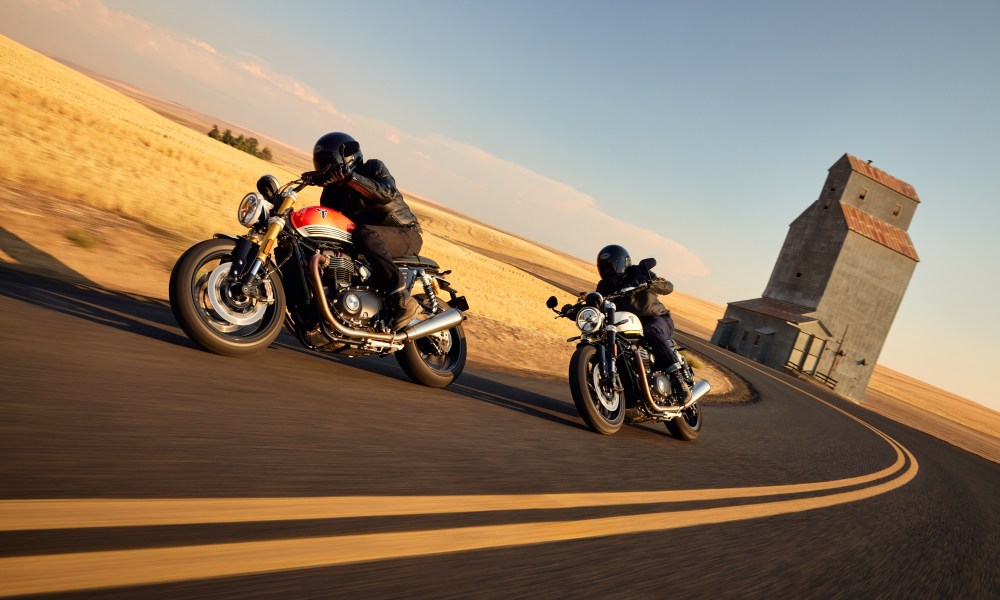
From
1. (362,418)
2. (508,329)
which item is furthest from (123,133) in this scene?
(362,418)

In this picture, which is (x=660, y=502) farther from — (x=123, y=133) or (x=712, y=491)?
(x=123, y=133)

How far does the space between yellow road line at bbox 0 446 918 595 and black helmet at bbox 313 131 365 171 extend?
3409 mm

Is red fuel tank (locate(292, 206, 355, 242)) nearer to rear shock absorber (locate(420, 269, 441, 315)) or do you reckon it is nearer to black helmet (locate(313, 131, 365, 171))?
black helmet (locate(313, 131, 365, 171))

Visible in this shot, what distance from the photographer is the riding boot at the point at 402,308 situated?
518 centimetres

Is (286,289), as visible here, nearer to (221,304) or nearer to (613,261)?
(221,304)

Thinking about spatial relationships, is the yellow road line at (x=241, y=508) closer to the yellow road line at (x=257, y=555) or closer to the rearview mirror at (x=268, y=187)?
the yellow road line at (x=257, y=555)

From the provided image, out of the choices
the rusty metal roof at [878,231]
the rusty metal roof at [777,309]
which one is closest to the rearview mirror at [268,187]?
the rusty metal roof at [777,309]

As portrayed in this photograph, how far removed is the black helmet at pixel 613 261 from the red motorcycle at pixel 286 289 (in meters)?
2.06

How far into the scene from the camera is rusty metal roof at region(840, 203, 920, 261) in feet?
142

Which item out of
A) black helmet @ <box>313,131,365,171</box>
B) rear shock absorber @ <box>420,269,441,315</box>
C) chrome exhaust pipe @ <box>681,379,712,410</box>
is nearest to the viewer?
black helmet @ <box>313,131,365,171</box>

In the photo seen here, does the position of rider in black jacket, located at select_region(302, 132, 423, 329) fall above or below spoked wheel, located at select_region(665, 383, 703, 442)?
above

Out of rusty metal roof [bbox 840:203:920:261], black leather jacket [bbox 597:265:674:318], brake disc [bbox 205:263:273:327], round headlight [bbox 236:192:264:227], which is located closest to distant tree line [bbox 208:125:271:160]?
rusty metal roof [bbox 840:203:920:261]

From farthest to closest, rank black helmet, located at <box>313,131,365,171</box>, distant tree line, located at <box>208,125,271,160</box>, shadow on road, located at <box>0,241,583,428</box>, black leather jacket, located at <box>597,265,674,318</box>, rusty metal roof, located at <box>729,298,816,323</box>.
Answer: distant tree line, located at <box>208,125,271,160</box>
rusty metal roof, located at <box>729,298,816,323</box>
black leather jacket, located at <box>597,265,674,318</box>
black helmet, located at <box>313,131,365,171</box>
shadow on road, located at <box>0,241,583,428</box>

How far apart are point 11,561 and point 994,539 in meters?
7.64
